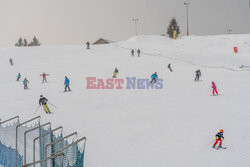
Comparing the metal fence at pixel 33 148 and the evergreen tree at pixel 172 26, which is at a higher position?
the evergreen tree at pixel 172 26

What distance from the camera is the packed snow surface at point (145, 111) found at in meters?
7.88

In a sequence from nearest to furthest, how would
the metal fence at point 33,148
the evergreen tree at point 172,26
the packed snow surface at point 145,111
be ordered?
the metal fence at point 33,148, the packed snow surface at point 145,111, the evergreen tree at point 172,26

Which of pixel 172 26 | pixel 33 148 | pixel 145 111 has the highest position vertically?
pixel 172 26

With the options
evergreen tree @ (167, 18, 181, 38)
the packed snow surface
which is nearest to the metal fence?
the packed snow surface

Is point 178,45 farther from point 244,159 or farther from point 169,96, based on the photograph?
point 244,159

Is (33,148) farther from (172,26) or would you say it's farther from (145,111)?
(172,26)

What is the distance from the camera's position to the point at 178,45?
51844 millimetres

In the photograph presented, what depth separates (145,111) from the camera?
12914mm

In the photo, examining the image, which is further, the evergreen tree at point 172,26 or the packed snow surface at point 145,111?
the evergreen tree at point 172,26

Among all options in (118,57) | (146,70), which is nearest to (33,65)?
(118,57)

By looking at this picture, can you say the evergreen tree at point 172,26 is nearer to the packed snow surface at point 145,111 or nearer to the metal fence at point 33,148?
the packed snow surface at point 145,111

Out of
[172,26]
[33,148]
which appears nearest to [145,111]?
[33,148]

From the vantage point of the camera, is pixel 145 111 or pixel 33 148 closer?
pixel 33 148

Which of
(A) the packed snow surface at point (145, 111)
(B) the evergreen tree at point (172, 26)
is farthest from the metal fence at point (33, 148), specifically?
(B) the evergreen tree at point (172, 26)
